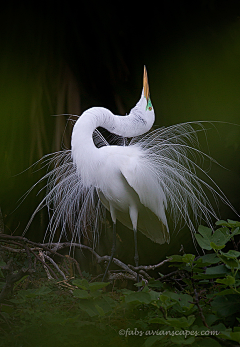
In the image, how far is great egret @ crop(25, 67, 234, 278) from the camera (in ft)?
3.44

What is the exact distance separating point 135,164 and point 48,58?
588 millimetres

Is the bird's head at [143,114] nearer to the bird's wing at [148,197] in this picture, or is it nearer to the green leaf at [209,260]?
the bird's wing at [148,197]

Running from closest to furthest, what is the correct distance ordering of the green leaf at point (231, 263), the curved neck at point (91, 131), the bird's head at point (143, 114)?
the green leaf at point (231, 263)
the curved neck at point (91, 131)
the bird's head at point (143, 114)

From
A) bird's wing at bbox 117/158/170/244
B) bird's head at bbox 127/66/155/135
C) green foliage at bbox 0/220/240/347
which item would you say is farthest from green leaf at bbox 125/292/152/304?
bird's head at bbox 127/66/155/135

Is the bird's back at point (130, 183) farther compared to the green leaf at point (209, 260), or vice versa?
the bird's back at point (130, 183)

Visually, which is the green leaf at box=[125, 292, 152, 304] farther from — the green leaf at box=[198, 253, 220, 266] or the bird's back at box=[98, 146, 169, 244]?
the bird's back at box=[98, 146, 169, 244]

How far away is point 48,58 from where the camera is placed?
127 centimetres

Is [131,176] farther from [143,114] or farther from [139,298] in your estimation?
[139,298]

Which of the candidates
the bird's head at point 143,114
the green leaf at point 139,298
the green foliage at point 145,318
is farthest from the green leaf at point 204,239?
the bird's head at point 143,114

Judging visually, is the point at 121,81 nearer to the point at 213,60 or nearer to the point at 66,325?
the point at 213,60

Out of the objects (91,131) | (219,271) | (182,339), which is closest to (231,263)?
(219,271)

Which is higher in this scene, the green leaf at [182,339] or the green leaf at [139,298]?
the green leaf at [139,298]

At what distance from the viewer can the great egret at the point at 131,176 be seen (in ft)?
3.44

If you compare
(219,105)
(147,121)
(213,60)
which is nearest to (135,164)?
(147,121)
